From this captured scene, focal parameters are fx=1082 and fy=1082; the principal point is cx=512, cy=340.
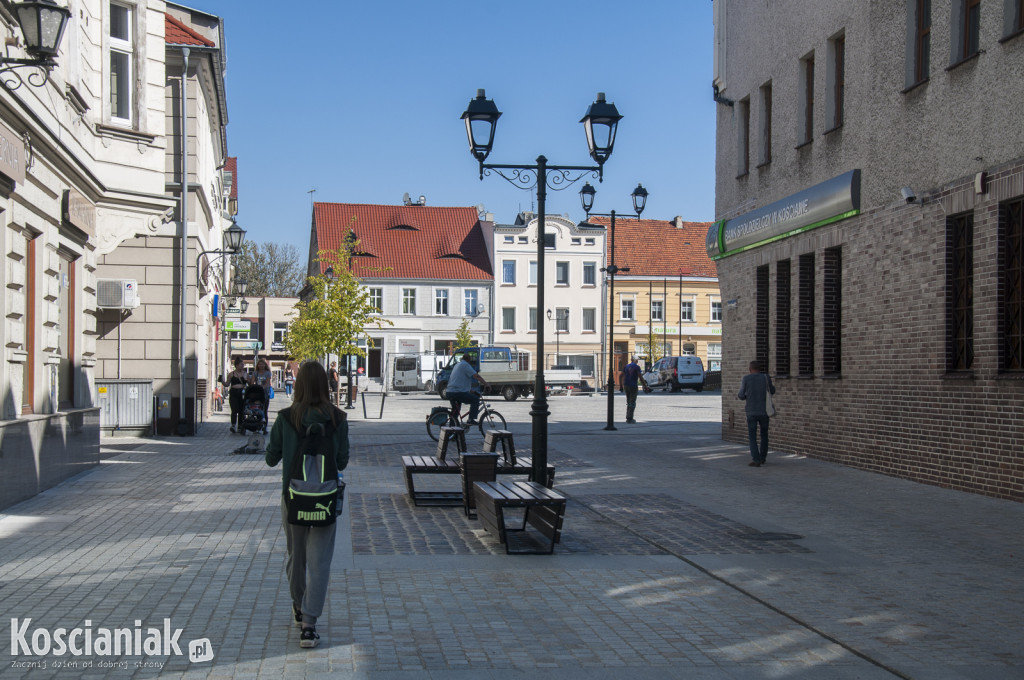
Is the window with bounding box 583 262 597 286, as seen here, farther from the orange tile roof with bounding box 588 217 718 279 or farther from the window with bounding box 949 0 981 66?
the window with bounding box 949 0 981 66

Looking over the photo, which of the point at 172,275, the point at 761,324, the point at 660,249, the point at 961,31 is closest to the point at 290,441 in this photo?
the point at 961,31

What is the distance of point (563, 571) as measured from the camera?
8305mm

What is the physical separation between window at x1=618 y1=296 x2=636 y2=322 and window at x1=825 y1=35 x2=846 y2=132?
57119 mm

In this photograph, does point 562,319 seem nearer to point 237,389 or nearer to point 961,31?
point 237,389

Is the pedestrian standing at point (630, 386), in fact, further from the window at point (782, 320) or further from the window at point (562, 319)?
the window at point (562, 319)

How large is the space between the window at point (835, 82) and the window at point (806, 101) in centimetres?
88

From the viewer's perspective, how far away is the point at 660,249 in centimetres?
7775

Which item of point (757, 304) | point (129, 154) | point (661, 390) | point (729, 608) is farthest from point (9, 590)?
point (661, 390)

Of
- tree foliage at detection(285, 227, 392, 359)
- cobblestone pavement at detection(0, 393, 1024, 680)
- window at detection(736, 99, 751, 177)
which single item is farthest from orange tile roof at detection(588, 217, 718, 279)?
cobblestone pavement at detection(0, 393, 1024, 680)

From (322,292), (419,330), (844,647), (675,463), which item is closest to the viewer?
(844,647)

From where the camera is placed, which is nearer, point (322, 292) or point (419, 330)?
point (322, 292)

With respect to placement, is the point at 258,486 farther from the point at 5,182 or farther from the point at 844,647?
the point at 844,647

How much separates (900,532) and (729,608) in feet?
13.1

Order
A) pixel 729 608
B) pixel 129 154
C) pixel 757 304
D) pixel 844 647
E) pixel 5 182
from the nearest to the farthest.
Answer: pixel 844 647
pixel 729 608
pixel 5 182
pixel 129 154
pixel 757 304
